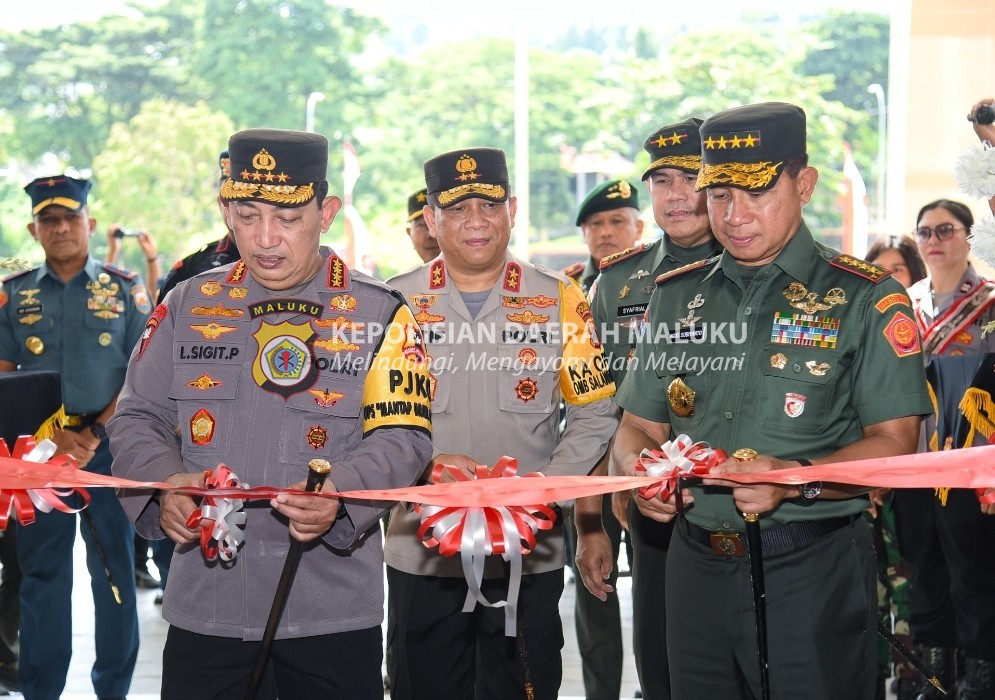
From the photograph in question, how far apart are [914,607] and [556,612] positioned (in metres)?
1.95

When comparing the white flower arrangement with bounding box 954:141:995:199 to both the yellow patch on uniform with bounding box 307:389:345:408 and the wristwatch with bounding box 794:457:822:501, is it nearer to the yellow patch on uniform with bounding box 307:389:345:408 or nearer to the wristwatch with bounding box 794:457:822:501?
the wristwatch with bounding box 794:457:822:501

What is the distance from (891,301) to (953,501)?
2.21 metres

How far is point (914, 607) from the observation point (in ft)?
14.7

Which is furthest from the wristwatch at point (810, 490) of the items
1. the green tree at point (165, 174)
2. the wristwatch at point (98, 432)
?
the green tree at point (165, 174)

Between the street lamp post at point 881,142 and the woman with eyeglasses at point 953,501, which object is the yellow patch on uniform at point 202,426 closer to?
the woman with eyeglasses at point 953,501

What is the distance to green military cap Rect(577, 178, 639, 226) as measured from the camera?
5.29 metres

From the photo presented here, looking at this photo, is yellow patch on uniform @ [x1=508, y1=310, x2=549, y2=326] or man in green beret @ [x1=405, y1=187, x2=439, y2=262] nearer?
yellow patch on uniform @ [x1=508, y1=310, x2=549, y2=326]

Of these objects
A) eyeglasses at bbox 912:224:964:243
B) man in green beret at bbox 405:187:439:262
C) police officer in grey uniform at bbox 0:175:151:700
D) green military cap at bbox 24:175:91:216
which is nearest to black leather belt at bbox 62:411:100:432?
police officer in grey uniform at bbox 0:175:151:700

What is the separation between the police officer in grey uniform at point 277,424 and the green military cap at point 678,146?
1.65 meters

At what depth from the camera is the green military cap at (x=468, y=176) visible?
3385 mm

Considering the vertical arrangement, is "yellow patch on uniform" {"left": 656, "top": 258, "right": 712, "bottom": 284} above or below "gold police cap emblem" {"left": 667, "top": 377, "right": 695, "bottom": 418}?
above

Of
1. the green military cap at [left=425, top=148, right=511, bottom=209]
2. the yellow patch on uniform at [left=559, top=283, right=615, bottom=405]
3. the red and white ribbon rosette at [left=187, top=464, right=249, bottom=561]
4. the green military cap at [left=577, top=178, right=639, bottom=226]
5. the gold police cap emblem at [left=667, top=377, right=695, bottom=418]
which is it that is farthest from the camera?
the green military cap at [left=577, top=178, right=639, bottom=226]

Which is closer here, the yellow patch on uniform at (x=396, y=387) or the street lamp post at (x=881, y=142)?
the yellow patch on uniform at (x=396, y=387)

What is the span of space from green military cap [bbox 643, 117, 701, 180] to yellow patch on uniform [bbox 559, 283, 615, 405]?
2.80 ft
